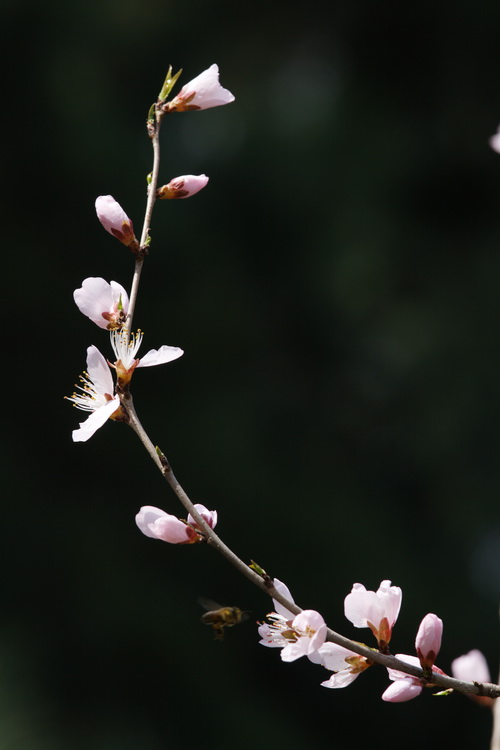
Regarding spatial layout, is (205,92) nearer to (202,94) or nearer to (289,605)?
(202,94)

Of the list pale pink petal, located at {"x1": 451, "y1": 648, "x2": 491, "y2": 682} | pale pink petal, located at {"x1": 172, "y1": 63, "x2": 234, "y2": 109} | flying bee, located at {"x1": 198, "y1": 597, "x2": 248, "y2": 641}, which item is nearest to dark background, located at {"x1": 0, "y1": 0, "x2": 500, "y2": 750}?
pale pink petal, located at {"x1": 451, "y1": 648, "x2": 491, "y2": 682}

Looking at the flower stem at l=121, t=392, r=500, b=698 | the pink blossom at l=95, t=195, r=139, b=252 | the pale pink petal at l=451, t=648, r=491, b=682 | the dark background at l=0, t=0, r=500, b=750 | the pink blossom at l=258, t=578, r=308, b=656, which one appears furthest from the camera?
the dark background at l=0, t=0, r=500, b=750

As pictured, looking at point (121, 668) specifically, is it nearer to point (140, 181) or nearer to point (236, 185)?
point (140, 181)

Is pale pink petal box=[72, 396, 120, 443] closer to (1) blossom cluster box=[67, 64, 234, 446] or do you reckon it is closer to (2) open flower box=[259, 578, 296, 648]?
(1) blossom cluster box=[67, 64, 234, 446]

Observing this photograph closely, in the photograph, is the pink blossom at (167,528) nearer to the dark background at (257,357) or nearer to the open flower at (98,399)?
the open flower at (98,399)

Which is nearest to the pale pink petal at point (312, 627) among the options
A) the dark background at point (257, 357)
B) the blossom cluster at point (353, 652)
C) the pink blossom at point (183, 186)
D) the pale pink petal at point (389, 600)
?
the blossom cluster at point (353, 652)

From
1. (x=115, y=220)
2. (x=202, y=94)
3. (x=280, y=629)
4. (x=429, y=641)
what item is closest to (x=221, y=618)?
(x=280, y=629)

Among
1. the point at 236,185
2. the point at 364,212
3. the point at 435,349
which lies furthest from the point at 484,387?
the point at 236,185
